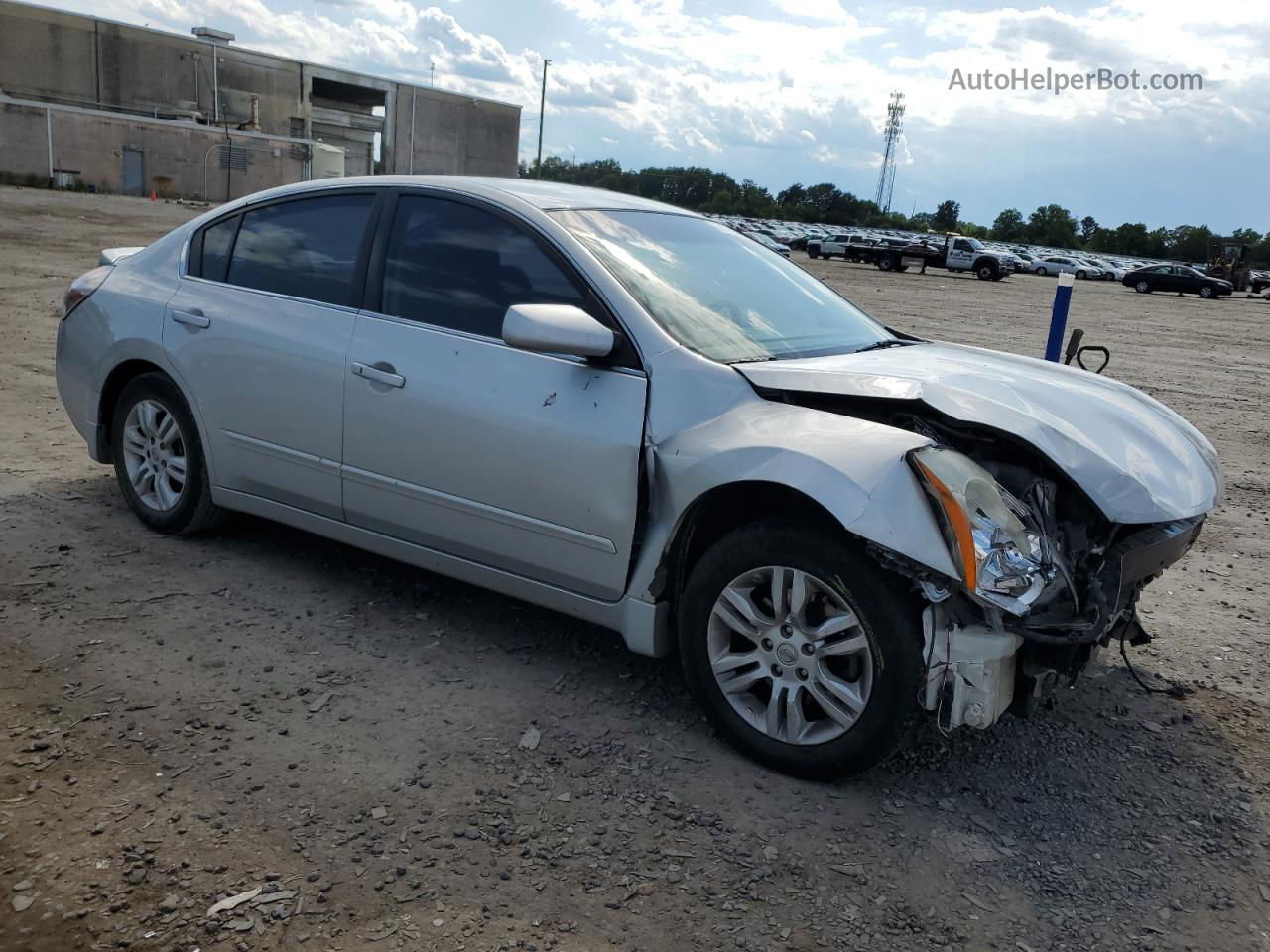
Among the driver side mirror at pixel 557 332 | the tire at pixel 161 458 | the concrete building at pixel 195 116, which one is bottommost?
the tire at pixel 161 458

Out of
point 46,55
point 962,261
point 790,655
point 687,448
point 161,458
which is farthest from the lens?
point 46,55

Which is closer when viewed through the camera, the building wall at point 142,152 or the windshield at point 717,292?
the windshield at point 717,292

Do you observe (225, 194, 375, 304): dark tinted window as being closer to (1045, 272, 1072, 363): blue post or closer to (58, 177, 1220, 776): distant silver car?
(58, 177, 1220, 776): distant silver car

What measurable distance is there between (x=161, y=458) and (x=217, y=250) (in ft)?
3.26

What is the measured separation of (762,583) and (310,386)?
2035mm

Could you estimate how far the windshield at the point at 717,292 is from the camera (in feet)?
12.2

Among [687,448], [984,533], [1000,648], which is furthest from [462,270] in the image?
[1000,648]

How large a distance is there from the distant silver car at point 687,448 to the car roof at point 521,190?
3 cm

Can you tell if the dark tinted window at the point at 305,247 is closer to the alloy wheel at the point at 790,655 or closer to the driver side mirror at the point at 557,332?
the driver side mirror at the point at 557,332

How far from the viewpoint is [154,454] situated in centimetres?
498

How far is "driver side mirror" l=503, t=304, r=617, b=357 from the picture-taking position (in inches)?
134

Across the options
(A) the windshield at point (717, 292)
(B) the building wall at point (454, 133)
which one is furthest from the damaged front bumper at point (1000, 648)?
(B) the building wall at point (454, 133)

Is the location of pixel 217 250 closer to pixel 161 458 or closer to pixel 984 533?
pixel 161 458

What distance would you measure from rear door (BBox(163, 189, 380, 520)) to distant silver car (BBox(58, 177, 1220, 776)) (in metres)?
0.01
